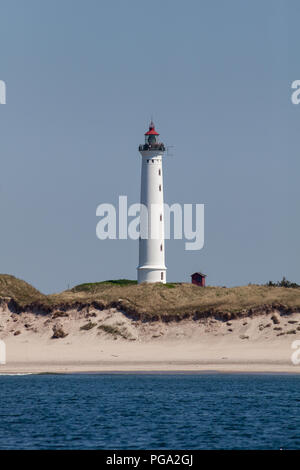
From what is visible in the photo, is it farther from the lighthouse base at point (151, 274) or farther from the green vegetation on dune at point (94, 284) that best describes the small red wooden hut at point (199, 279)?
the lighthouse base at point (151, 274)

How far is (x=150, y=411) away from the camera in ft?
161

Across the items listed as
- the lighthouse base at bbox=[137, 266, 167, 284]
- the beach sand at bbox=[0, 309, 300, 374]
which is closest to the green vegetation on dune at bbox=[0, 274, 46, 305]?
the beach sand at bbox=[0, 309, 300, 374]

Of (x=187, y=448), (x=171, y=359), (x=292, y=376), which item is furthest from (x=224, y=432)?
(x=171, y=359)

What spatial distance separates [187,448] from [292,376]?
24.7 metres

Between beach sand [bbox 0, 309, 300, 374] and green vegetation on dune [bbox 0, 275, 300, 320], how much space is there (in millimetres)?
776

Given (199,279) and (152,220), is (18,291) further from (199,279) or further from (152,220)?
(199,279)

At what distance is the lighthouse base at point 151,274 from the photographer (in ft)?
292

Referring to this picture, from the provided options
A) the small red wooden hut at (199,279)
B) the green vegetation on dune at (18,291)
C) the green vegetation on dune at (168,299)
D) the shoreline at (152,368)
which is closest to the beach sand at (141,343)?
the shoreline at (152,368)

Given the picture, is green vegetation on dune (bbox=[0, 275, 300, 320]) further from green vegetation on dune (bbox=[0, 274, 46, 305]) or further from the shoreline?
the shoreline

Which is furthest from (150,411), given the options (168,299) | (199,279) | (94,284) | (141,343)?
(199,279)

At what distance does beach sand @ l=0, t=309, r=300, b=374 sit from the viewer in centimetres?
6712

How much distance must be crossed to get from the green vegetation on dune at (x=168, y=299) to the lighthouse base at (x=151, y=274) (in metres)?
3.79

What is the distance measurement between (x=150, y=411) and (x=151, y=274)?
132 feet
